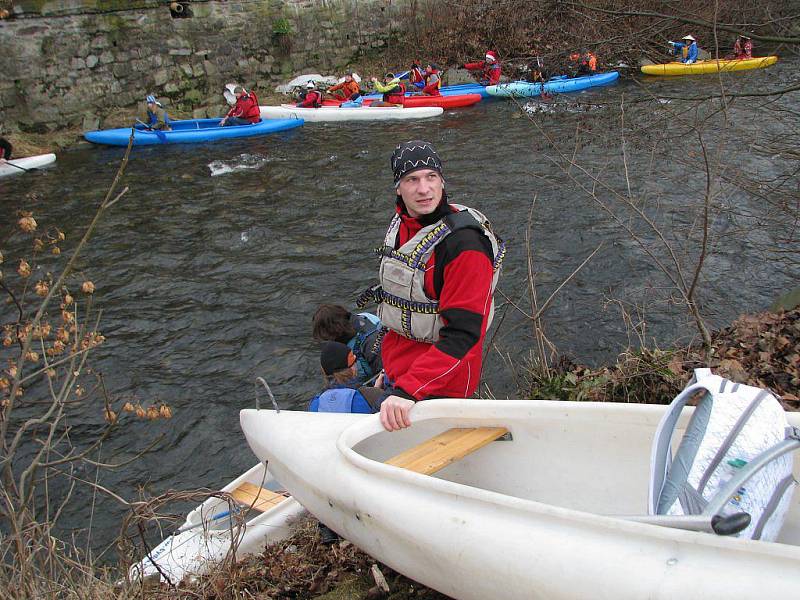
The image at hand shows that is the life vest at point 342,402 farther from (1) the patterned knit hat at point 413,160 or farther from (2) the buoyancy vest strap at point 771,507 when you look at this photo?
(2) the buoyancy vest strap at point 771,507

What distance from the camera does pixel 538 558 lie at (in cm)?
186

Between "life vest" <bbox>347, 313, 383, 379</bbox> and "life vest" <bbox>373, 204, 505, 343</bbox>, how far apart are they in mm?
679

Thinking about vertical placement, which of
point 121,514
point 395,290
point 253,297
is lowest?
point 121,514

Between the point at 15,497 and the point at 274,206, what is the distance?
22.9ft

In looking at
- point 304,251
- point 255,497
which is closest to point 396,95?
point 304,251

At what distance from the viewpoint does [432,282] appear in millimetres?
2545

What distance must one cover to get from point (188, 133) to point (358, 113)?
3458mm

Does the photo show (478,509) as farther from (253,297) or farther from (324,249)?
(324,249)

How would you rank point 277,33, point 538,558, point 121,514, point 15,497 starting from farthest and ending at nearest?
point 277,33 → point 121,514 → point 15,497 → point 538,558

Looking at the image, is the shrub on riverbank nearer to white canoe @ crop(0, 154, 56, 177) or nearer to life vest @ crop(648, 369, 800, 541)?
life vest @ crop(648, 369, 800, 541)

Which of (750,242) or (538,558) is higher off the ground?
(538,558)

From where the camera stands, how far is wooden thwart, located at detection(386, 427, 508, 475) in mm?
2412

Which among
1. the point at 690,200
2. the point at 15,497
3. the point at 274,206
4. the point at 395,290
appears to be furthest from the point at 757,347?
the point at 274,206

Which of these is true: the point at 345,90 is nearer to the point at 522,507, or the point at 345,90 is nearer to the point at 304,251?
the point at 304,251
